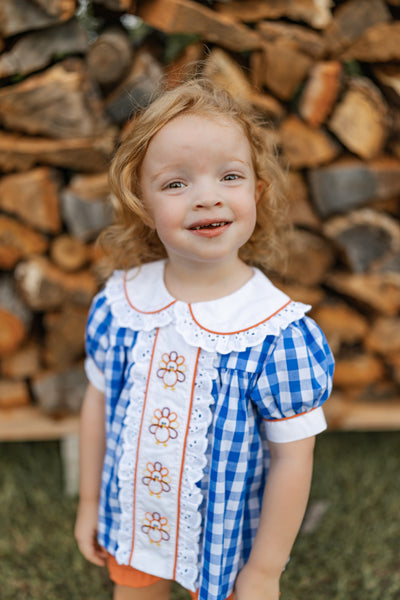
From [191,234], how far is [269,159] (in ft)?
1.02

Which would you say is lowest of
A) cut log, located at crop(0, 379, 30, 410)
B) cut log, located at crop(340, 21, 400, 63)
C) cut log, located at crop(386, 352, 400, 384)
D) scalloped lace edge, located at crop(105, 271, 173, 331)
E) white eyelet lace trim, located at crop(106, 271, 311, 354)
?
cut log, located at crop(0, 379, 30, 410)

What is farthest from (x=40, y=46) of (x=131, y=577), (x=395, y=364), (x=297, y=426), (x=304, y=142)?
(x=395, y=364)

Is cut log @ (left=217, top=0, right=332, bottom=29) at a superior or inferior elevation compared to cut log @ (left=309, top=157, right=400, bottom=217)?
superior

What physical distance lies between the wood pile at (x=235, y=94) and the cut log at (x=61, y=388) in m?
0.05

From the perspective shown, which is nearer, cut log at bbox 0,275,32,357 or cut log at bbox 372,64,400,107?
cut log at bbox 372,64,400,107

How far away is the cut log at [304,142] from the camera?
1.47 m

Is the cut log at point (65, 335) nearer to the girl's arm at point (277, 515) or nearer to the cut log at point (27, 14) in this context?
the cut log at point (27, 14)

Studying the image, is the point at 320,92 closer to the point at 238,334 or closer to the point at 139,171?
the point at 139,171

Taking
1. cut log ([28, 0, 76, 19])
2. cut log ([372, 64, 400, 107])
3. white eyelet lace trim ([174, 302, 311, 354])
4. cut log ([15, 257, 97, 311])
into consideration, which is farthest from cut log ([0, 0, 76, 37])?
white eyelet lace trim ([174, 302, 311, 354])

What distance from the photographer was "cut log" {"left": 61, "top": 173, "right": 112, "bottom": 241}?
1.49 meters

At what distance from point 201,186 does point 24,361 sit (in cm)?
112

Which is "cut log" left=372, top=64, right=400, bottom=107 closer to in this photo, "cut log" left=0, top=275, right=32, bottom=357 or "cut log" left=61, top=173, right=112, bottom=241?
"cut log" left=61, top=173, right=112, bottom=241

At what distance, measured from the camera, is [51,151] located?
144 centimetres

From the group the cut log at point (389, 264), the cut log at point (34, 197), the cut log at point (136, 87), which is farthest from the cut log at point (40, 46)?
the cut log at point (389, 264)
